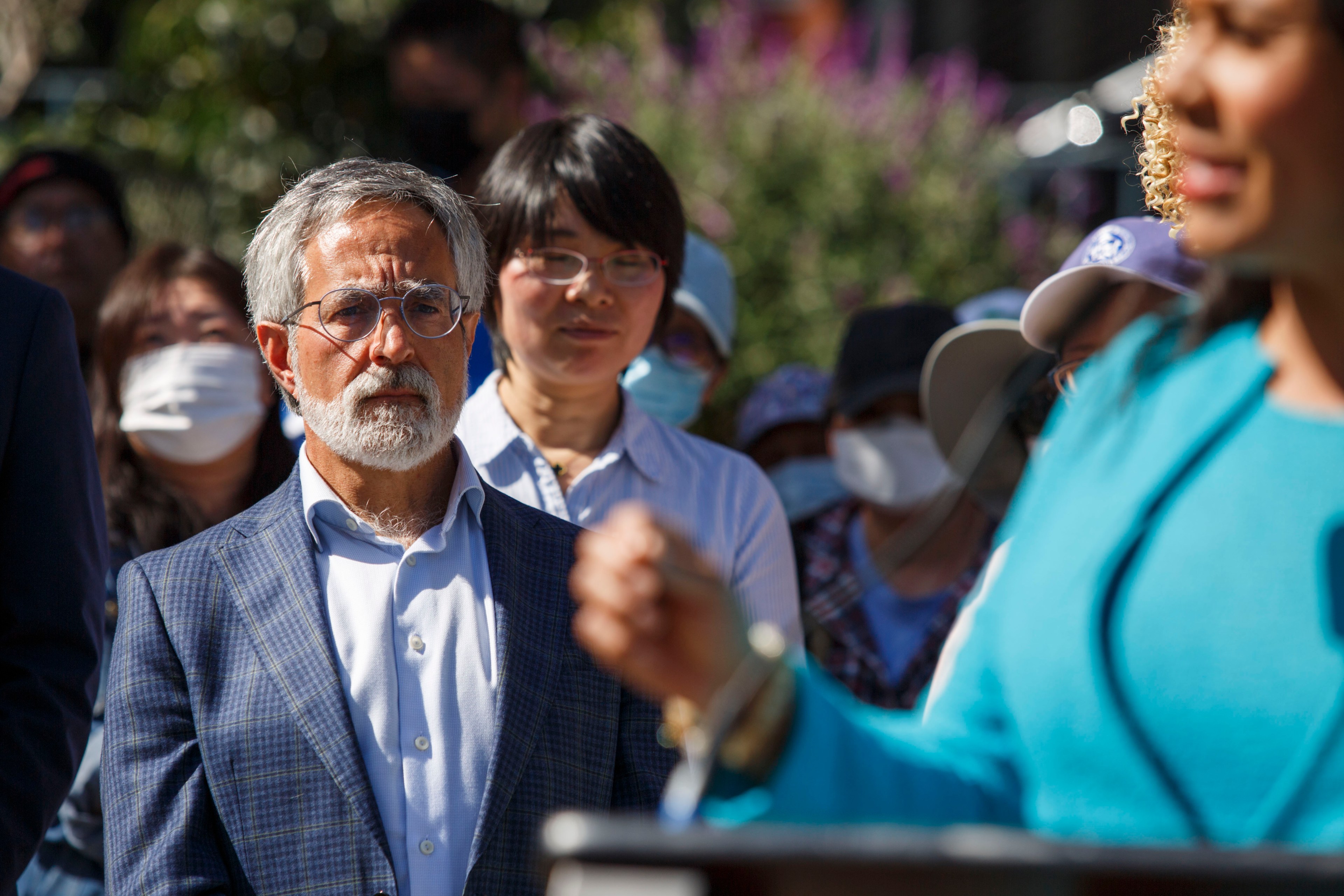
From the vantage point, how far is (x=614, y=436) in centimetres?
333

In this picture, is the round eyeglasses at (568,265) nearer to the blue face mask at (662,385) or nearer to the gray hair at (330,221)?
the gray hair at (330,221)

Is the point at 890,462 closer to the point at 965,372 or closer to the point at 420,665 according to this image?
the point at 965,372

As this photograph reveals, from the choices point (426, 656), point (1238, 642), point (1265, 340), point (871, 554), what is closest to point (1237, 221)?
point (1265, 340)

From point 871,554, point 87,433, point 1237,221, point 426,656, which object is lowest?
point 871,554

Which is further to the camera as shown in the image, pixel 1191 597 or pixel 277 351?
pixel 277 351

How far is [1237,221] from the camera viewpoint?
4.21ft

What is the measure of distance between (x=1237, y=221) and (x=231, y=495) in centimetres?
321

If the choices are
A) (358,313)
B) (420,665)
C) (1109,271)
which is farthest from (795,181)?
(1109,271)

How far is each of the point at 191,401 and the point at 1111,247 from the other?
251 cm

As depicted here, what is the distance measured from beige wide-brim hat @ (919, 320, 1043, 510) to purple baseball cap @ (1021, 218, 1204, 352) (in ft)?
0.74

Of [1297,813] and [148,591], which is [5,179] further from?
[1297,813]

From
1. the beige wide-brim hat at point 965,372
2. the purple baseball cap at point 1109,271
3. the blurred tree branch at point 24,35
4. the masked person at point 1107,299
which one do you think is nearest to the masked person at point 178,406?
the beige wide-brim hat at point 965,372

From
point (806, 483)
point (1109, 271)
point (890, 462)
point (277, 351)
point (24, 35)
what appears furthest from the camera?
point (24, 35)

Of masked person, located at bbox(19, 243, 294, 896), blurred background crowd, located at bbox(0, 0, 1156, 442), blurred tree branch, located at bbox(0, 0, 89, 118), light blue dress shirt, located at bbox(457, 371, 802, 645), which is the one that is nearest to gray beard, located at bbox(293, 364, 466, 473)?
light blue dress shirt, located at bbox(457, 371, 802, 645)
